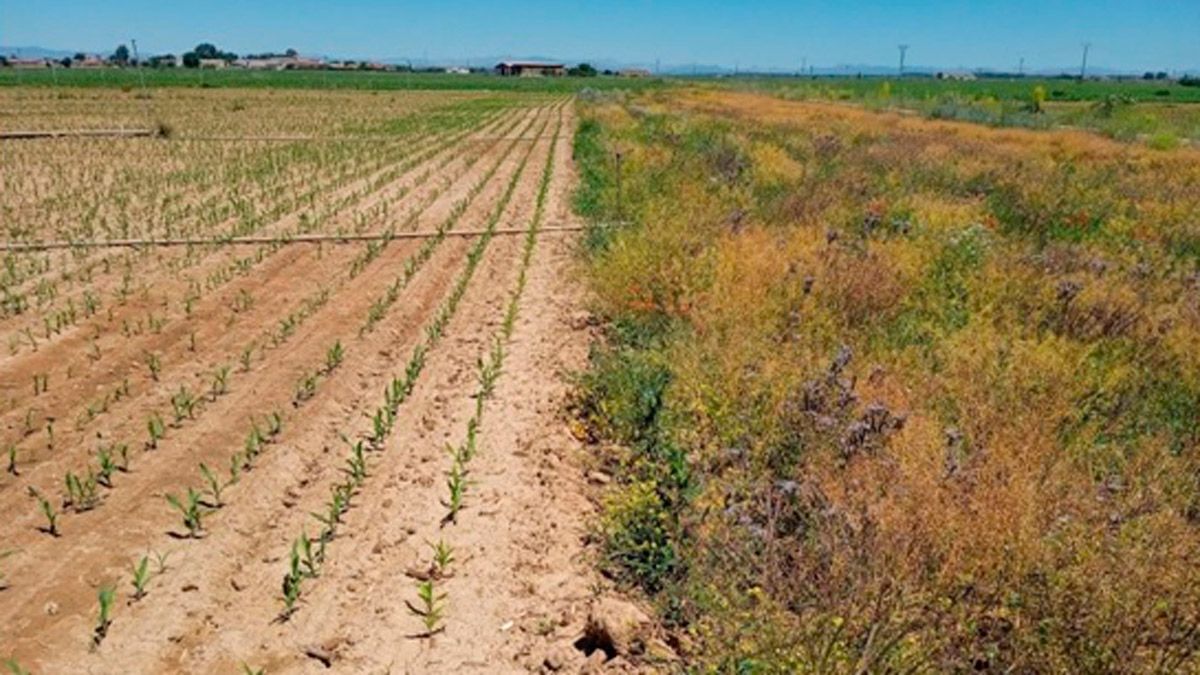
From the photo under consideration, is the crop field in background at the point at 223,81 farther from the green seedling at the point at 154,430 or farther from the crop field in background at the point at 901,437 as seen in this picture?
the crop field in background at the point at 901,437

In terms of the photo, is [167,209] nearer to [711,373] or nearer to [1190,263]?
[711,373]

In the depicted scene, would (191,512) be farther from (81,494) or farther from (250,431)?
(250,431)

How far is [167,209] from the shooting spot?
42.6ft

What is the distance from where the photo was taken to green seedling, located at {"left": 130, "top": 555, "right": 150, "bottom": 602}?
3705 millimetres

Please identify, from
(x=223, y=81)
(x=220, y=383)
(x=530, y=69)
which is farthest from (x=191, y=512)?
(x=530, y=69)

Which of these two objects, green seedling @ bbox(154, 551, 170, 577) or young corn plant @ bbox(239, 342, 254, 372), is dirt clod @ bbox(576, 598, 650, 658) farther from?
young corn plant @ bbox(239, 342, 254, 372)

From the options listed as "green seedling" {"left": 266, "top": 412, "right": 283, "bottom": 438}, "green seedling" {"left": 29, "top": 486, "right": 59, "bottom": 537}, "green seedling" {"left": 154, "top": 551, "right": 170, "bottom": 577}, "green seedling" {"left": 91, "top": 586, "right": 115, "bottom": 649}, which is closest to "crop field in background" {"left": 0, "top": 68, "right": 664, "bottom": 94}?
"green seedling" {"left": 266, "top": 412, "right": 283, "bottom": 438}

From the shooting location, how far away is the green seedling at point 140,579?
12.2 feet

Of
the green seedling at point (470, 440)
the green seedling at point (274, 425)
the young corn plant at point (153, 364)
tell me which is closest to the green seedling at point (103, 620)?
the green seedling at point (274, 425)

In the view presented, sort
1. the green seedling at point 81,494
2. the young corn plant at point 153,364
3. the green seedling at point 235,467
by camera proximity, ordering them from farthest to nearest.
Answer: the young corn plant at point 153,364
the green seedling at point 235,467
the green seedling at point 81,494

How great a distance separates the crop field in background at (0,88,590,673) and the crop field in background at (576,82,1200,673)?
1.05m

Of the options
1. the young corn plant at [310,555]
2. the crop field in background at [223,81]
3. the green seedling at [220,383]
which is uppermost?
the crop field in background at [223,81]

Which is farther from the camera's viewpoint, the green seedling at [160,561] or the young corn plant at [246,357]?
the young corn plant at [246,357]

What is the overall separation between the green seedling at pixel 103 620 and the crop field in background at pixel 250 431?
0.04ft
